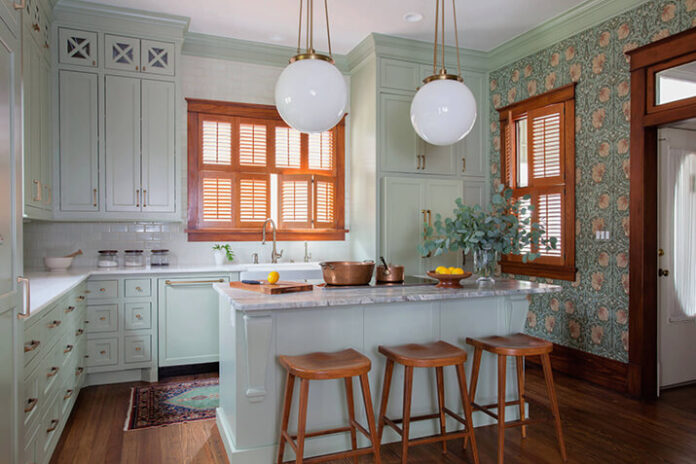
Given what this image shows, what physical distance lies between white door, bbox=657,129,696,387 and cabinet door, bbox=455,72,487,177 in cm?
186

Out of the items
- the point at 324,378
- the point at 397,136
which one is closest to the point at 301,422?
the point at 324,378

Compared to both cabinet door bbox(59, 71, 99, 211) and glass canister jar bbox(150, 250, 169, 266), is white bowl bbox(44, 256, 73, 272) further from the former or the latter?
glass canister jar bbox(150, 250, 169, 266)

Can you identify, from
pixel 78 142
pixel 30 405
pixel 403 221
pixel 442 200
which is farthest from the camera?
pixel 442 200

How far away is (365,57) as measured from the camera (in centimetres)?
518

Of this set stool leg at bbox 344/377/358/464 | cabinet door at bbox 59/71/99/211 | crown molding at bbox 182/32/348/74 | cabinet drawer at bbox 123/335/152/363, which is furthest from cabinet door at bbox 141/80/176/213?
stool leg at bbox 344/377/358/464

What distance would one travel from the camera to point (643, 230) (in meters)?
3.78

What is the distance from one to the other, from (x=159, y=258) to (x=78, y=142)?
122 centimetres

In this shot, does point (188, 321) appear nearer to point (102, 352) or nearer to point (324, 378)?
point (102, 352)

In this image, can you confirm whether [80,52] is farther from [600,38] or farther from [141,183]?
[600,38]

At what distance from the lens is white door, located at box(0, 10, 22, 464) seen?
177 cm

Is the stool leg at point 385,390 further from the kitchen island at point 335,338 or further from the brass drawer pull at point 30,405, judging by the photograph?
the brass drawer pull at point 30,405

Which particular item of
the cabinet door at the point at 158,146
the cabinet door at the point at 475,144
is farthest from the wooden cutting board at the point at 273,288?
the cabinet door at the point at 475,144

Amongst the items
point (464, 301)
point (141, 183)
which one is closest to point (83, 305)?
point (141, 183)

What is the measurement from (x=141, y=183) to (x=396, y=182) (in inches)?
94.3
